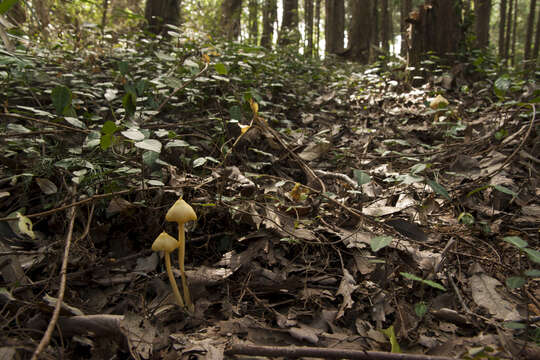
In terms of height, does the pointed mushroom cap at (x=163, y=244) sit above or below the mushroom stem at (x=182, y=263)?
above

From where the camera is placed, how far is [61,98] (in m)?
2.03

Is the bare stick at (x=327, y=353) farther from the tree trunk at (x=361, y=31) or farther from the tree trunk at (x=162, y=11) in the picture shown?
the tree trunk at (x=361, y=31)

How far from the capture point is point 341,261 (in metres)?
1.82

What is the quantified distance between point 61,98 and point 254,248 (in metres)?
1.52

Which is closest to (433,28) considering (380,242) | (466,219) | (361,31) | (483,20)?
(466,219)

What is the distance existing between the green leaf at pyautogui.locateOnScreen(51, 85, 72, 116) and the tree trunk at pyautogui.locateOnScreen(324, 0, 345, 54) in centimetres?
1083

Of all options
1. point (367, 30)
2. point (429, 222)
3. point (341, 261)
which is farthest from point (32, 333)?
point (367, 30)

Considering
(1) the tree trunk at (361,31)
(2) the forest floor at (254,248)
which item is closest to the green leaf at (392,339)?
(2) the forest floor at (254,248)

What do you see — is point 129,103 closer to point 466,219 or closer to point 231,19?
point 466,219

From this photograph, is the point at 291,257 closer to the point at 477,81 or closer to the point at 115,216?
the point at 115,216

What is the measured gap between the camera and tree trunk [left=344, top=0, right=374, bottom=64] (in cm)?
1094

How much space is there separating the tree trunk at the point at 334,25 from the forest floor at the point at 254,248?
969 centimetres

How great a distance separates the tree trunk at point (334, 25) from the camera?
455 inches

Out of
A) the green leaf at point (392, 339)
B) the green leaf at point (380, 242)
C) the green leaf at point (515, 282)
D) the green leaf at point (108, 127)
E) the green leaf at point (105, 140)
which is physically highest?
the green leaf at point (108, 127)
